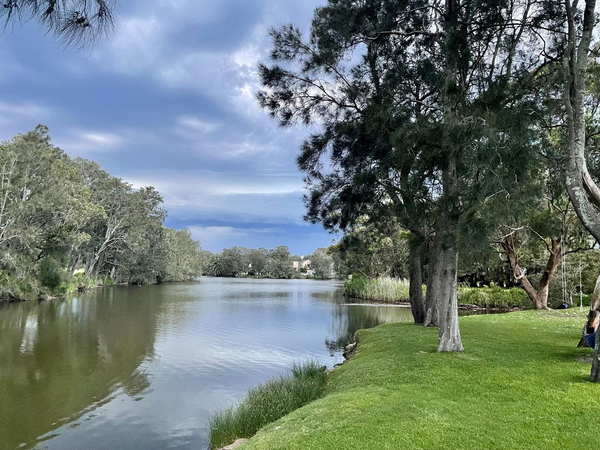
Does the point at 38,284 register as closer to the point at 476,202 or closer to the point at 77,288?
the point at 77,288

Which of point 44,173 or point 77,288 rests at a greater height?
point 44,173

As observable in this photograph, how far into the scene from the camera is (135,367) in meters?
10.1

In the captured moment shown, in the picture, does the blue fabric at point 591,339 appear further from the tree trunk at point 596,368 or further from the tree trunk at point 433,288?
the tree trunk at point 433,288

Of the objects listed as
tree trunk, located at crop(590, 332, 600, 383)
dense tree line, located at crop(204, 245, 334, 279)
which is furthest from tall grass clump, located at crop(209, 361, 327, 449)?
dense tree line, located at crop(204, 245, 334, 279)

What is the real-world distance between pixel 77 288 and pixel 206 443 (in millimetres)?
33769

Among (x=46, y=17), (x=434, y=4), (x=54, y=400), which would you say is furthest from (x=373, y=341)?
(x=46, y=17)

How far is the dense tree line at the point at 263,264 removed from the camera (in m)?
95.4

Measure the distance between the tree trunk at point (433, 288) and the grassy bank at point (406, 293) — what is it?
580 inches

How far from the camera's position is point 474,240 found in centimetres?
602

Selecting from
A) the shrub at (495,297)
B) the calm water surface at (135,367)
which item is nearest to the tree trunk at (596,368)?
the calm water surface at (135,367)

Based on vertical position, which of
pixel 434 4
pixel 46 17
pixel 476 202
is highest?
pixel 434 4

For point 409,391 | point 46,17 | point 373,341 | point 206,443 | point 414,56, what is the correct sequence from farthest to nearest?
point 373,341 → point 414,56 → point 206,443 → point 409,391 → point 46,17

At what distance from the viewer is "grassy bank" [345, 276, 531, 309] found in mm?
23516

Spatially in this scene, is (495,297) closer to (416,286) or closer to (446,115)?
(416,286)
